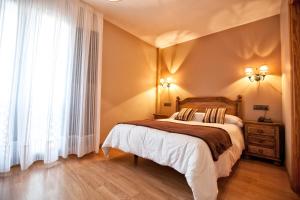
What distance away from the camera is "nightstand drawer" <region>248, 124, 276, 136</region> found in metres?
2.60

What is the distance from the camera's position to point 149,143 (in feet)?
6.71

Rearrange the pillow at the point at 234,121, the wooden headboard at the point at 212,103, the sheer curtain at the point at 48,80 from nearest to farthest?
1. the sheer curtain at the point at 48,80
2. the pillow at the point at 234,121
3. the wooden headboard at the point at 212,103

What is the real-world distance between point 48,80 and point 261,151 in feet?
12.8

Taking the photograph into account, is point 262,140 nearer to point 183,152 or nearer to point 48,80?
point 183,152

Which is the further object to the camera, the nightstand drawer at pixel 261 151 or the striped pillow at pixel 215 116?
the striped pillow at pixel 215 116

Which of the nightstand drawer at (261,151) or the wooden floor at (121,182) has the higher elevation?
the nightstand drawer at (261,151)

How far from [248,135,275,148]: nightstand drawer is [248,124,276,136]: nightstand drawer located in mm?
64

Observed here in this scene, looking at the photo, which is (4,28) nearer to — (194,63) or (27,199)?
(27,199)

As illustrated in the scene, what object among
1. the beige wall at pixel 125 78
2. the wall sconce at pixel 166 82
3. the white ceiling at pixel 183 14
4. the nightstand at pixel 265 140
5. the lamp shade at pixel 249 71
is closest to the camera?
the nightstand at pixel 265 140

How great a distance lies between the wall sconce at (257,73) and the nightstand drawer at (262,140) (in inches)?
46.9

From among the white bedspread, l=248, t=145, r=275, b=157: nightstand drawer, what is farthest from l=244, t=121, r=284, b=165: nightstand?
the white bedspread

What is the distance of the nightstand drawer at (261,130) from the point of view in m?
2.60

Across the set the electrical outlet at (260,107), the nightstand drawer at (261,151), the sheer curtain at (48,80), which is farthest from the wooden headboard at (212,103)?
the sheer curtain at (48,80)

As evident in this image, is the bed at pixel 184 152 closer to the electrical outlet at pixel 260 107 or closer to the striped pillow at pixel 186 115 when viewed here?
the electrical outlet at pixel 260 107
